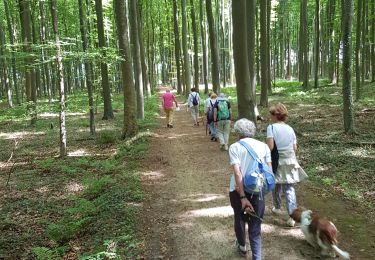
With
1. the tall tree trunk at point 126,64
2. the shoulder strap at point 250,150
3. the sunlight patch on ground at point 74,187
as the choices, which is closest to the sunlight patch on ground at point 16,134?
the tall tree trunk at point 126,64

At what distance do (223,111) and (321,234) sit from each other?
21.8 feet

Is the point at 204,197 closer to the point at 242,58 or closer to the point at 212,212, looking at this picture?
the point at 212,212

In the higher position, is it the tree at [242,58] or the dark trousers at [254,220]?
the tree at [242,58]

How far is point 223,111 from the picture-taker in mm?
11414

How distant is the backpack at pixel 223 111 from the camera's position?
11.4 metres

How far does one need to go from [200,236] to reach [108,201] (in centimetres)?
272

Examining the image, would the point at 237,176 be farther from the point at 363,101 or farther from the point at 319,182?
the point at 363,101

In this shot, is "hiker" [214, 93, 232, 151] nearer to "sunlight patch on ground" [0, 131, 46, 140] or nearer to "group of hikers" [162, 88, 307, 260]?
"group of hikers" [162, 88, 307, 260]

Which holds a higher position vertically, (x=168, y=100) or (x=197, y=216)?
(x=168, y=100)

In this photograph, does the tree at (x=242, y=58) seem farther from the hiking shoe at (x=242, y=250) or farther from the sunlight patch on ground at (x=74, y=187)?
the hiking shoe at (x=242, y=250)

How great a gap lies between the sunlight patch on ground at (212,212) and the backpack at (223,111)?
179 inches

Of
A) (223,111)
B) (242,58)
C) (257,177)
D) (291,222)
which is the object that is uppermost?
(242,58)

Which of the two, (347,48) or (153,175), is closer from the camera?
(153,175)

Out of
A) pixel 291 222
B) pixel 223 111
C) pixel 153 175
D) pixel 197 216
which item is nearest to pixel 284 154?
pixel 291 222
